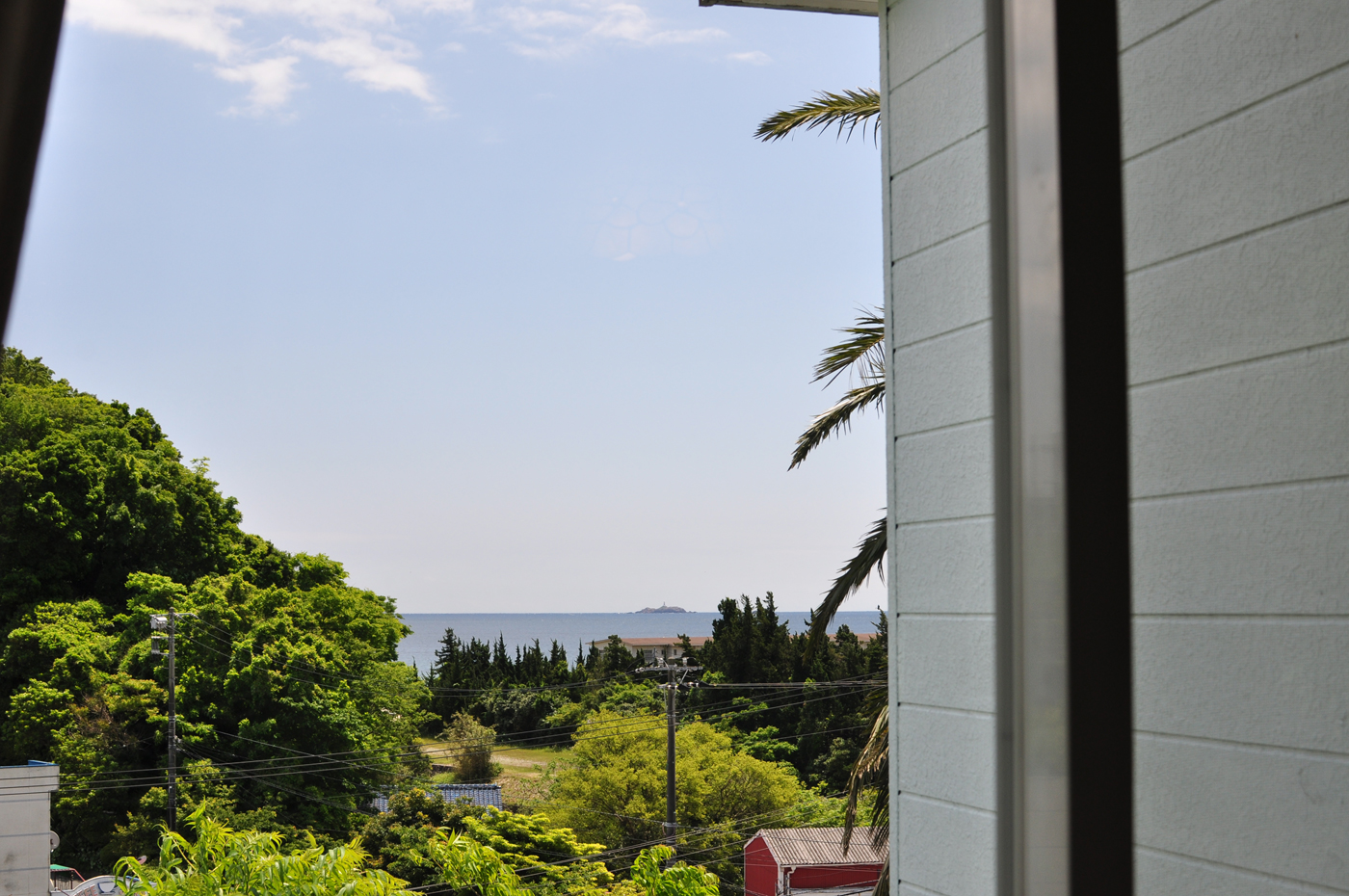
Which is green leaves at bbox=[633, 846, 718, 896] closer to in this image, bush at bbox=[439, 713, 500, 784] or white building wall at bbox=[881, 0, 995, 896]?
white building wall at bbox=[881, 0, 995, 896]

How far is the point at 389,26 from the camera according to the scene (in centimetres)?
4469

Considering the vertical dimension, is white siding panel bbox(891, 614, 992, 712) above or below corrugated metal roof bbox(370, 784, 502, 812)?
above

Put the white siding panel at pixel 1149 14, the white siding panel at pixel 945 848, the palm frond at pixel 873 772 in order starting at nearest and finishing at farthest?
the white siding panel at pixel 1149 14
the white siding panel at pixel 945 848
the palm frond at pixel 873 772

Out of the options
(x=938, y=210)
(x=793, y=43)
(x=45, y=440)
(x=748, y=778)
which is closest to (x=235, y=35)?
(x=793, y=43)

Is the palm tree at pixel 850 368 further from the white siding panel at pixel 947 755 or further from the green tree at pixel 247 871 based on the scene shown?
the white siding panel at pixel 947 755

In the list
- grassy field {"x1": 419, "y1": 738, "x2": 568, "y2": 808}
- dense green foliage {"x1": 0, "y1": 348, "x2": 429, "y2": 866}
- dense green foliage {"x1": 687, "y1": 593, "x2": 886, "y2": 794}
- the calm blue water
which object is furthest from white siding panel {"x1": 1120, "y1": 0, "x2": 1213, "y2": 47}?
the calm blue water

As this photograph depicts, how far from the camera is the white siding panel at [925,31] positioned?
4.12 ft

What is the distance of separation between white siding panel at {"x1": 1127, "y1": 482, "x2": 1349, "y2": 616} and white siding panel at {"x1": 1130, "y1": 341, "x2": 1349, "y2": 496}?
0.06ft

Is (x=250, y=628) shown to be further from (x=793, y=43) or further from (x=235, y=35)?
(x=235, y=35)

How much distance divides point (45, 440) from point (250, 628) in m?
4.57

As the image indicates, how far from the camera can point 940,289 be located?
1280 mm

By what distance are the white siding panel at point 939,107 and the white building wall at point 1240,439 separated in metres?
0.26

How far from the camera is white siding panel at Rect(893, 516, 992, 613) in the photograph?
46.4 inches

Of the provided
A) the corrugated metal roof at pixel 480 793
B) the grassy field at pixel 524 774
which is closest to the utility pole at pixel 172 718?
the corrugated metal roof at pixel 480 793
